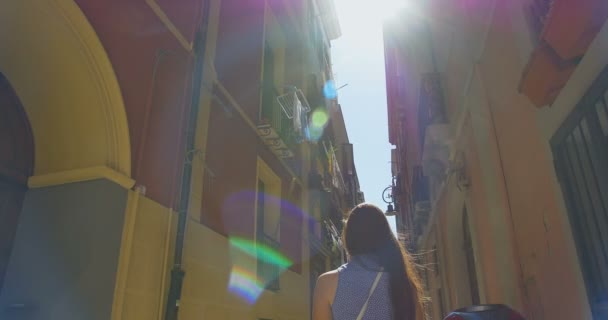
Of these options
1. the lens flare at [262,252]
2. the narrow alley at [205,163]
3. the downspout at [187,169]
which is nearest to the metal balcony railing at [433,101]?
the narrow alley at [205,163]

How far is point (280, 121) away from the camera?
28.5ft

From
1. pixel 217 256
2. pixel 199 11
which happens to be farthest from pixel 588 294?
A: pixel 199 11

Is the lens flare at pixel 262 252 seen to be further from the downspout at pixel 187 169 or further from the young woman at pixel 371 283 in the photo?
the young woman at pixel 371 283

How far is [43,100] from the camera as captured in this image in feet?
12.1

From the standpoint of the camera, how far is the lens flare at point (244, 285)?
18.1 ft

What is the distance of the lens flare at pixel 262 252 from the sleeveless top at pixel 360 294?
377 centimetres

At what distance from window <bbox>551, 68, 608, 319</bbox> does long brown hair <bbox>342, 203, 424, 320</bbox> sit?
111 centimetres

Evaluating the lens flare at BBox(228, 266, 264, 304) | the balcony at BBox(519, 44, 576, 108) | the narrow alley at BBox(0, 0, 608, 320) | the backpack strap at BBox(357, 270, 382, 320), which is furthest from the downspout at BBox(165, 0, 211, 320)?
the balcony at BBox(519, 44, 576, 108)

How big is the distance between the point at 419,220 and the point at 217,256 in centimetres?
1045

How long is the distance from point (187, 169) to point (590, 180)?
11.8ft

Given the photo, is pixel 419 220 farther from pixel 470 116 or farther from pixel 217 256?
pixel 217 256

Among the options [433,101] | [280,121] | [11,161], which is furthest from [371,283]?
[280,121]

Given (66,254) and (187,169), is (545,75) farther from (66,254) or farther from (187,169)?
(66,254)

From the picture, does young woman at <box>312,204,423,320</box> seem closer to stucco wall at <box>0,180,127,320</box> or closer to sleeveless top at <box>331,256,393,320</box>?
sleeveless top at <box>331,256,393,320</box>
